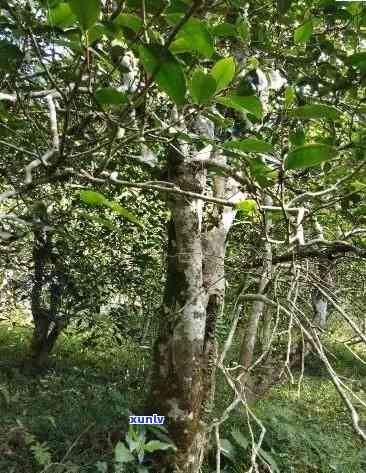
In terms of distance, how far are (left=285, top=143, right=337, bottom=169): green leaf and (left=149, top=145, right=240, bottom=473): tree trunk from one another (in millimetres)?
1640

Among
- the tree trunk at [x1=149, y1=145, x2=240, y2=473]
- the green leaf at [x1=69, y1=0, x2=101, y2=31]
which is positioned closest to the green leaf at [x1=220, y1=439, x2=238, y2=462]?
the tree trunk at [x1=149, y1=145, x2=240, y2=473]

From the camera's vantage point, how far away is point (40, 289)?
5422mm

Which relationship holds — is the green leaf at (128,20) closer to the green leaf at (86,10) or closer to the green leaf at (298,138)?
the green leaf at (86,10)

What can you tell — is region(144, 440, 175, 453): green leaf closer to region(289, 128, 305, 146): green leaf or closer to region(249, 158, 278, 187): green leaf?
region(249, 158, 278, 187): green leaf

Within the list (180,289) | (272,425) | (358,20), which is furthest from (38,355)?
(358,20)

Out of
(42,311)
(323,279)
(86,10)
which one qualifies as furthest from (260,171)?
(42,311)

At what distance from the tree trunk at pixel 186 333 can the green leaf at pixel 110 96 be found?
1.62m

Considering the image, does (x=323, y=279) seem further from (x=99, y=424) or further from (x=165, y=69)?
(x=99, y=424)

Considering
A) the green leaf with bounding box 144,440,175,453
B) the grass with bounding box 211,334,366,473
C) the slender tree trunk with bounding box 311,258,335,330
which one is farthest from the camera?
the grass with bounding box 211,334,366,473

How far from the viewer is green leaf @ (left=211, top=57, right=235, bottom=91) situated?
1.97 ft

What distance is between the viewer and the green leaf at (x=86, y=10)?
0.52 m

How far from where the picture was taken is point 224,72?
1.98 feet

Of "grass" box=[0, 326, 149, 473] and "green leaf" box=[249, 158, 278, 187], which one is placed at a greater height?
"green leaf" box=[249, 158, 278, 187]

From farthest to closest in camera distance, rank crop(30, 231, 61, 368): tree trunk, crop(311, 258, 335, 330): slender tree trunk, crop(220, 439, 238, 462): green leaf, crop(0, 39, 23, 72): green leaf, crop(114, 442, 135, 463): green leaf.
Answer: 1. crop(30, 231, 61, 368): tree trunk
2. crop(220, 439, 238, 462): green leaf
3. crop(114, 442, 135, 463): green leaf
4. crop(311, 258, 335, 330): slender tree trunk
5. crop(0, 39, 23, 72): green leaf
